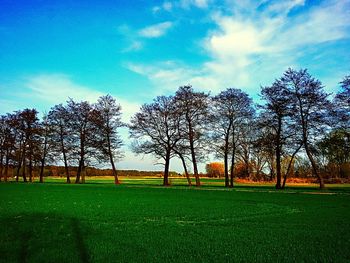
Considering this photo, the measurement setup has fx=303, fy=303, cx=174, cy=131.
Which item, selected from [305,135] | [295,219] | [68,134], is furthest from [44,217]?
[68,134]

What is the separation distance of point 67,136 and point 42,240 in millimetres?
50224

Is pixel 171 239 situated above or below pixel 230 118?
below

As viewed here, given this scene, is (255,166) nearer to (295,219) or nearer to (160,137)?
(160,137)

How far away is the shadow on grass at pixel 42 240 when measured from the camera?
21.0 feet

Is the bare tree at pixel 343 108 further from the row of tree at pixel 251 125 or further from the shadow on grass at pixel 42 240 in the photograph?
the shadow on grass at pixel 42 240

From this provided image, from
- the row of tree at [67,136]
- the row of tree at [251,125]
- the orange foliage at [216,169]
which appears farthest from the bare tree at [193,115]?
the orange foliage at [216,169]

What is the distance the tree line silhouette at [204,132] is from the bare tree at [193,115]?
0.50 feet

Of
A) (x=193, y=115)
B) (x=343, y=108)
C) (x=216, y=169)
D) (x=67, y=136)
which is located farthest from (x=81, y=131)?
(x=216, y=169)

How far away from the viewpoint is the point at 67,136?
55.5 m

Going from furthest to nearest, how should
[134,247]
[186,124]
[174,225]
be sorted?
[186,124] → [174,225] → [134,247]

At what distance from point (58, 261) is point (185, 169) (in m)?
42.8

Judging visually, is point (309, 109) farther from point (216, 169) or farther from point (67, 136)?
point (216, 169)

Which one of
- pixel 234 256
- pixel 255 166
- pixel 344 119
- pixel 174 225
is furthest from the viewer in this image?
pixel 255 166

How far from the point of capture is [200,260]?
6242 millimetres
